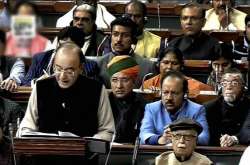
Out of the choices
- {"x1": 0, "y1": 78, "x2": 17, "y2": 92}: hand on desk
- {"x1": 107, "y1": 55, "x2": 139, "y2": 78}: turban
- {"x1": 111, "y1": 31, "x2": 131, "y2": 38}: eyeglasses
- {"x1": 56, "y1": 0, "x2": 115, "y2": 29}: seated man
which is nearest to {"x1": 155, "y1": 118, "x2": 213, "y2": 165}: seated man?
{"x1": 107, "y1": 55, "x2": 139, "y2": 78}: turban

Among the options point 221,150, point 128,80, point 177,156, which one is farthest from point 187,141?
point 128,80

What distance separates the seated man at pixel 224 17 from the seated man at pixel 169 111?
2.81 meters

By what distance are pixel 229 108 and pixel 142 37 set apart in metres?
1.75

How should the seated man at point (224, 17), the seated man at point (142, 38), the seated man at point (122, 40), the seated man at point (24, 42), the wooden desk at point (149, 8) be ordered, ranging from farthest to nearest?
the wooden desk at point (149, 8), the seated man at point (224, 17), the seated man at point (142, 38), the seated man at point (122, 40), the seated man at point (24, 42)

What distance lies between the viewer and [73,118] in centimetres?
305

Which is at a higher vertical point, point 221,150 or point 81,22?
point 81,22

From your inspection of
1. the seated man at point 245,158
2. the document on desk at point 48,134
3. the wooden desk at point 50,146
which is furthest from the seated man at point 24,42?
the seated man at point 245,158

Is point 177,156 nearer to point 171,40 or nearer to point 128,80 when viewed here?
point 128,80

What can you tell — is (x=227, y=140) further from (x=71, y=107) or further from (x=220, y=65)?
(x=220, y=65)

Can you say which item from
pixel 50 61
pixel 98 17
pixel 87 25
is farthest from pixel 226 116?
pixel 98 17

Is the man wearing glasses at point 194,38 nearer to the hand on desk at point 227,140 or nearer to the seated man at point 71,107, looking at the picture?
the hand on desk at point 227,140

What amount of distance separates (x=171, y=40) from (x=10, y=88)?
1.94 meters

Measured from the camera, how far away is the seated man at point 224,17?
6156mm

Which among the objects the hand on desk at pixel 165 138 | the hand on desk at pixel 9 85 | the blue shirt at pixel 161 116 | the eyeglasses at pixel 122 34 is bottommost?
the hand on desk at pixel 165 138
